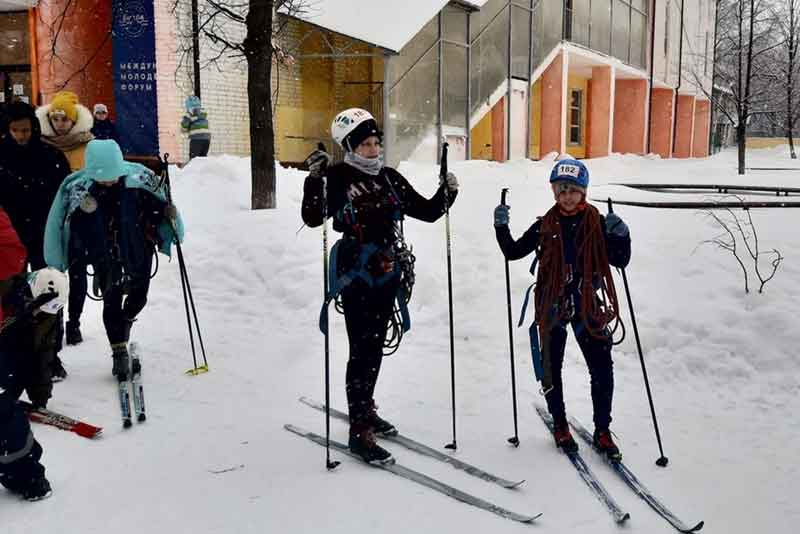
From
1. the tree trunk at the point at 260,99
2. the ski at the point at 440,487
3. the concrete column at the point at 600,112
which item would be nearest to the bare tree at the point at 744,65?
the concrete column at the point at 600,112

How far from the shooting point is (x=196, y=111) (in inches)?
492

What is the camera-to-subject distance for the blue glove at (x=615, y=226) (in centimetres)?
398

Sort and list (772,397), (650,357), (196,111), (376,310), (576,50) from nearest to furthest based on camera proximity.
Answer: (376,310) → (772,397) → (650,357) → (196,111) → (576,50)

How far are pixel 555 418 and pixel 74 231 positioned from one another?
3479 mm

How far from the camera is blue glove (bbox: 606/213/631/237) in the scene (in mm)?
3979

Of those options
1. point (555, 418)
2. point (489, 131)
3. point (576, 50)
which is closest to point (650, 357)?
point (555, 418)

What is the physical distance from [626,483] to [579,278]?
1.11 metres

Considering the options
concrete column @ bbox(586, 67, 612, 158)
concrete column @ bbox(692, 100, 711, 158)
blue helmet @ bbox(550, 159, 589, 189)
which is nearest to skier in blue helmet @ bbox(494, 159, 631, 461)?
blue helmet @ bbox(550, 159, 589, 189)

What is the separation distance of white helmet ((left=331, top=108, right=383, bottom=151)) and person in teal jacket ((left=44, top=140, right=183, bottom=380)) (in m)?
1.89

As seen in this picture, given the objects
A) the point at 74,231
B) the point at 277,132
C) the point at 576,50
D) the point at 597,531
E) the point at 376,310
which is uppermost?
the point at 576,50

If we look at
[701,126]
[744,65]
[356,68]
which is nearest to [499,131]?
[356,68]

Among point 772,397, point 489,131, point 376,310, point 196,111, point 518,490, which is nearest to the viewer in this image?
point 518,490

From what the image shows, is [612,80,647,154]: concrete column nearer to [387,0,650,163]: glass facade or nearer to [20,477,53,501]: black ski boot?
[387,0,650,163]: glass facade

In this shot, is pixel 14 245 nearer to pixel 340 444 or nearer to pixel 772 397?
pixel 340 444
